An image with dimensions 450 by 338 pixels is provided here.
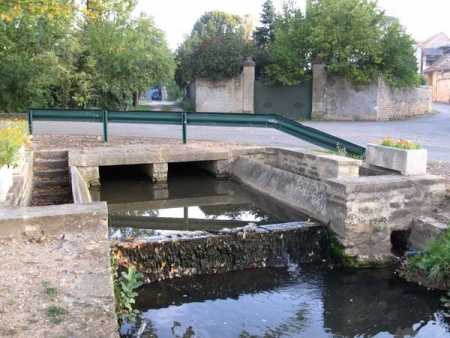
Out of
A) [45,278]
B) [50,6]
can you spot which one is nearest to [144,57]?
[50,6]

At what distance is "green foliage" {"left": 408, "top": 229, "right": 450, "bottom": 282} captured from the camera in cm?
622

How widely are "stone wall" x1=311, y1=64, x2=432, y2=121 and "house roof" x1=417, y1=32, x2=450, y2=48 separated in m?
57.3

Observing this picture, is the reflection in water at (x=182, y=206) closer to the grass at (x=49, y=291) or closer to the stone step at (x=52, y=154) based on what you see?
the stone step at (x=52, y=154)

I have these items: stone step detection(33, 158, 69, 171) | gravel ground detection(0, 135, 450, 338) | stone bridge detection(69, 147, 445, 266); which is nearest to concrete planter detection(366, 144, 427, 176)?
stone bridge detection(69, 147, 445, 266)

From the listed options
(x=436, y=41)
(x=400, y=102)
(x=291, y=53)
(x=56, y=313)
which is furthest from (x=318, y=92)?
(x=436, y=41)

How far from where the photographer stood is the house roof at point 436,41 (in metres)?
76.8

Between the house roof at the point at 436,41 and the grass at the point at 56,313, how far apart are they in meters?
82.7

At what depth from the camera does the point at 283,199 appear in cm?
971

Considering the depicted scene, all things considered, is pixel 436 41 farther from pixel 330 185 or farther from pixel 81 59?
pixel 330 185

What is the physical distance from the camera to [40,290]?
12.9 ft

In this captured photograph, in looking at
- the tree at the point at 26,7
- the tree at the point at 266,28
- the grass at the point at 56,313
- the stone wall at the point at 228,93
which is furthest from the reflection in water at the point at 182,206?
the tree at the point at 266,28

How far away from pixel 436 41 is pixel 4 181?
82160mm

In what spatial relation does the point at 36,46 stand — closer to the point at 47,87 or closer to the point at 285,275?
the point at 47,87

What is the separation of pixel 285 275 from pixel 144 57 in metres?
22.3
